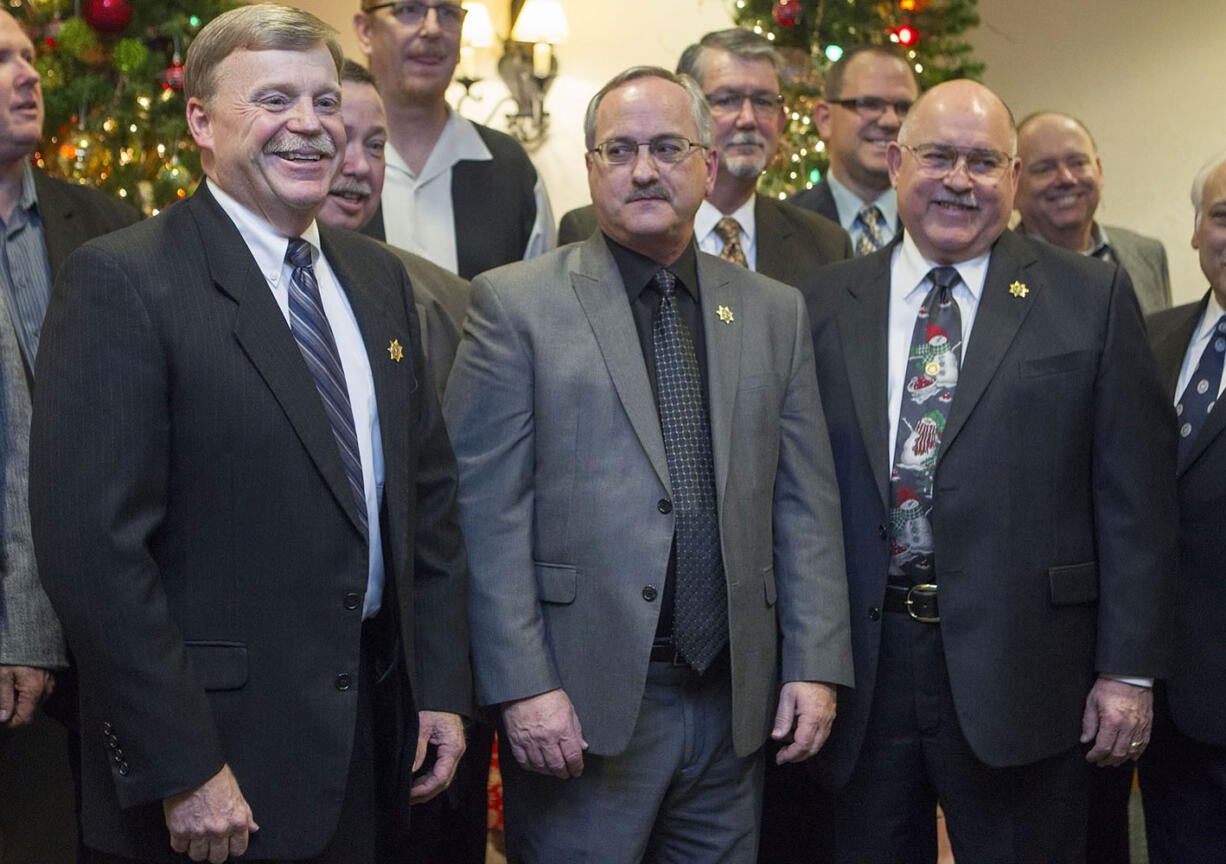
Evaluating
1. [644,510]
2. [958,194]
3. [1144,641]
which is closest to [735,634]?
[644,510]

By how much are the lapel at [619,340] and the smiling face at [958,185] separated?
2.04 ft

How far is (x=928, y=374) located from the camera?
99.2 inches

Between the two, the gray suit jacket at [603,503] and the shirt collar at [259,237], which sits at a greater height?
the shirt collar at [259,237]

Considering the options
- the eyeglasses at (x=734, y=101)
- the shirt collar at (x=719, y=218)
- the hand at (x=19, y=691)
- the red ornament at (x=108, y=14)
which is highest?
Result: the red ornament at (x=108, y=14)

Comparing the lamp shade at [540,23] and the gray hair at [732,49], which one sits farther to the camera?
the lamp shade at [540,23]

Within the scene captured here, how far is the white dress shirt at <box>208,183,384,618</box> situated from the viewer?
1913 millimetres

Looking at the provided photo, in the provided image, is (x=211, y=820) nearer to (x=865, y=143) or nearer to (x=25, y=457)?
(x=25, y=457)

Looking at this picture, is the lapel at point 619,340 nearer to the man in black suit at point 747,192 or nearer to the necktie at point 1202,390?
the man in black suit at point 747,192

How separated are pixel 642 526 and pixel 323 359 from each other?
63cm

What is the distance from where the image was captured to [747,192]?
3.37 meters

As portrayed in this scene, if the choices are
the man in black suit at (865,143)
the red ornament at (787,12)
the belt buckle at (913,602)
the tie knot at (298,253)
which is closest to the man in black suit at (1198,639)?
the belt buckle at (913,602)

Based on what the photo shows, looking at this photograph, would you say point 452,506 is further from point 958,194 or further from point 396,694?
point 958,194

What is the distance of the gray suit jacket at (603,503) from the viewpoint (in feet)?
7.40

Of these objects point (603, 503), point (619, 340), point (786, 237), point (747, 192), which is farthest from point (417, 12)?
point (603, 503)
